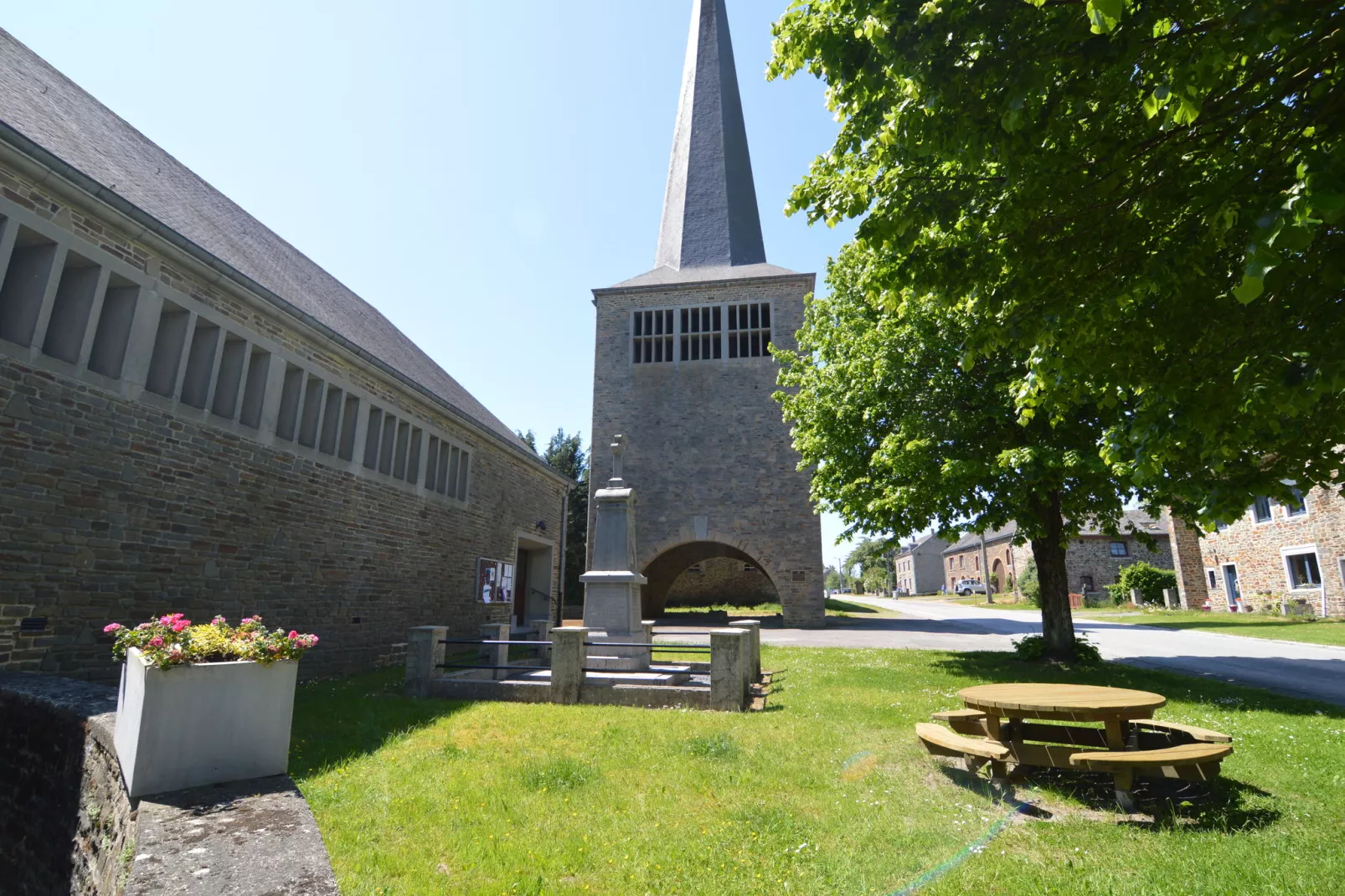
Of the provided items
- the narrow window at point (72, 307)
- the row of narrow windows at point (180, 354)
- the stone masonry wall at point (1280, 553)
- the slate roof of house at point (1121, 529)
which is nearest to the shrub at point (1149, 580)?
the slate roof of house at point (1121, 529)

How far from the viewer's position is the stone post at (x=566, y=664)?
9609mm

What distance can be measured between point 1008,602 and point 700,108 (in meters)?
35.2

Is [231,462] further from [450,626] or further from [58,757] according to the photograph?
[450,626]

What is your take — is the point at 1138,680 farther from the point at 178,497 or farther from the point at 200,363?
the point at 200,363

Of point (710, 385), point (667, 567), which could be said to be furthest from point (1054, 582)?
point (667, 567)

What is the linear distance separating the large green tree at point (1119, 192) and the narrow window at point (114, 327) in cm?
821

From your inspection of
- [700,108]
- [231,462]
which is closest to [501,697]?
[231,462]

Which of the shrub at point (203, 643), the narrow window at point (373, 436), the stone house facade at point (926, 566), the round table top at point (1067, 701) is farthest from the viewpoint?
the stone house facade at point (926, 566)

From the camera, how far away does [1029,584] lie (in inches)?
1695

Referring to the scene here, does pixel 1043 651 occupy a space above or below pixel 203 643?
below

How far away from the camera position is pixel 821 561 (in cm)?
2497

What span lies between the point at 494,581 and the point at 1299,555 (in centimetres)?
2856

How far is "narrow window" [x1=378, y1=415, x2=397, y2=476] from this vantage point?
14109 mm

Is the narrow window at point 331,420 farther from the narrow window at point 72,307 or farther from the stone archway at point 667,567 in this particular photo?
the stone archway at point 667,567
